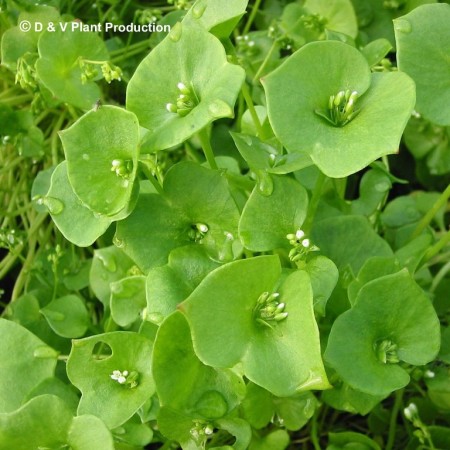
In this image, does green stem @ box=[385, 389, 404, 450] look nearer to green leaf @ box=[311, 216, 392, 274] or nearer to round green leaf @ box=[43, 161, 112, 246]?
A: green leaf @ box=[311, 216, 392, 274]

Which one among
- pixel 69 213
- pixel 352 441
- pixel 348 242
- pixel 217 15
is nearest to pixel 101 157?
pixel 69 213

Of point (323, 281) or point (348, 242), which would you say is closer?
point (323, 281)

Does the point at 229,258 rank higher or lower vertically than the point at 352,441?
higher

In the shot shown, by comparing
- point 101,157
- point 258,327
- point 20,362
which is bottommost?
point 20,362

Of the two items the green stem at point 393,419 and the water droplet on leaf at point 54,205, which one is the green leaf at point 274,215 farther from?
the green stem at point 393,419

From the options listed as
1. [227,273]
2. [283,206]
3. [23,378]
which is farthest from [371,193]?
[23,378]

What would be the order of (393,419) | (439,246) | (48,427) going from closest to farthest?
(48,427)
(439,246)
(393,419)

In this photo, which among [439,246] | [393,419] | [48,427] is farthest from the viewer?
[393,419]

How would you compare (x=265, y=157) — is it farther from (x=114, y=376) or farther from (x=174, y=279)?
(x=114, y=376)
